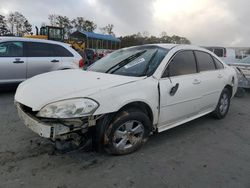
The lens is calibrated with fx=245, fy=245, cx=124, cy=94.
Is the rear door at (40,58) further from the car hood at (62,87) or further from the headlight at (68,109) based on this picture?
the headlight at (68,109)

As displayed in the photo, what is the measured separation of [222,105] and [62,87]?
3.70 meters

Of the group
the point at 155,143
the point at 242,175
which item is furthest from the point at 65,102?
the point at 242,175

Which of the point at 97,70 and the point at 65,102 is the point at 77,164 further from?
the point at 97,70

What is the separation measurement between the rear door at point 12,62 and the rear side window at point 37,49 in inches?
8.1

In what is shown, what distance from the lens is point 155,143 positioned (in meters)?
3.91

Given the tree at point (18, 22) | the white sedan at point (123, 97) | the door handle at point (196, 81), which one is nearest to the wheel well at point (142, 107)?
the white sedan at point (123, 97)

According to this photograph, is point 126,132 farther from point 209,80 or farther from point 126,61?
point 209,80

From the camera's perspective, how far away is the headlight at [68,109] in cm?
276

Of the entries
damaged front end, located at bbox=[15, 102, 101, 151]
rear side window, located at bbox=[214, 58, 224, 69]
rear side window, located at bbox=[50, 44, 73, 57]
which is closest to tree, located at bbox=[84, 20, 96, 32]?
rear side window, located at bbox=[50, 44, 73, 57]

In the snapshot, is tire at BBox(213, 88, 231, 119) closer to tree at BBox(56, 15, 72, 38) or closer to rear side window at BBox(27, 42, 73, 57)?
rear side window at BBox(27, 42, 73, 57)

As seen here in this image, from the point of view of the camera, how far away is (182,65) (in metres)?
4.11

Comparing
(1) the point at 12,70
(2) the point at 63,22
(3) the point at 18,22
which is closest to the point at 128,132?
→ (1) the point at 12,70

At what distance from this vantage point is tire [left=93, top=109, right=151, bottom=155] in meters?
3.13

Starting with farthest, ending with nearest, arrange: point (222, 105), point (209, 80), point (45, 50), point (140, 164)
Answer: point (45, 50) < point (222, 105) < point (209, 80) < point (140, 164)
